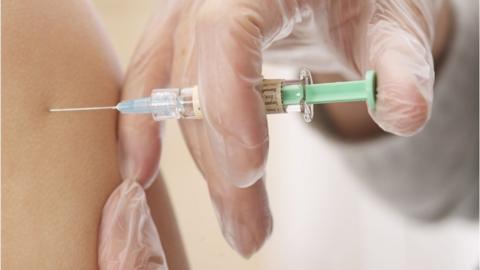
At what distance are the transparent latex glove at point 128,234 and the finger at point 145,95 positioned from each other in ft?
0.11

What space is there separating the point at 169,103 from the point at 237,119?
0.36 ft

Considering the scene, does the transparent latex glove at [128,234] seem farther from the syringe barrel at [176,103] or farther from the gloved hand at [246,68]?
the syringe barrel at [176,103]

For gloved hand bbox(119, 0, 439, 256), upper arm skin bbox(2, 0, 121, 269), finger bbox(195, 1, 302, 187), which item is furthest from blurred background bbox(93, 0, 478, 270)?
finger bbox(195, 1, 302, 187)

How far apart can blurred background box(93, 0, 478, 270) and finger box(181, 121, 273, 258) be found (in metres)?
0.37

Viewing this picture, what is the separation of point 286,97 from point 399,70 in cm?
14

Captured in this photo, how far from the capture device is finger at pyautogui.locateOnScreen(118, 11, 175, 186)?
779 millimetres

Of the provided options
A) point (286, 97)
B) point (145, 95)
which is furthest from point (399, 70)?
point (145, 95)

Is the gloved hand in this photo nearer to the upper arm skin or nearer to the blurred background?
the upper arm skin

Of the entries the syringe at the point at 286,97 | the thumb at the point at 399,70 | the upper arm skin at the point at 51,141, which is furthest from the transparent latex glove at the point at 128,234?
the thumb at the point at 399,70

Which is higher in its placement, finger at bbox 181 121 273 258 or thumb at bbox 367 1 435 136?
thumb at bbox 367 1 435 136

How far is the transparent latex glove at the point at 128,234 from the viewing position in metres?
0.68

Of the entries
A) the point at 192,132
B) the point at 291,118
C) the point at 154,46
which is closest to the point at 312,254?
the point at 291,118

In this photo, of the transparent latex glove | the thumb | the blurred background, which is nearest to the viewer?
the thumb

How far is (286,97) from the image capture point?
1.96 ft
